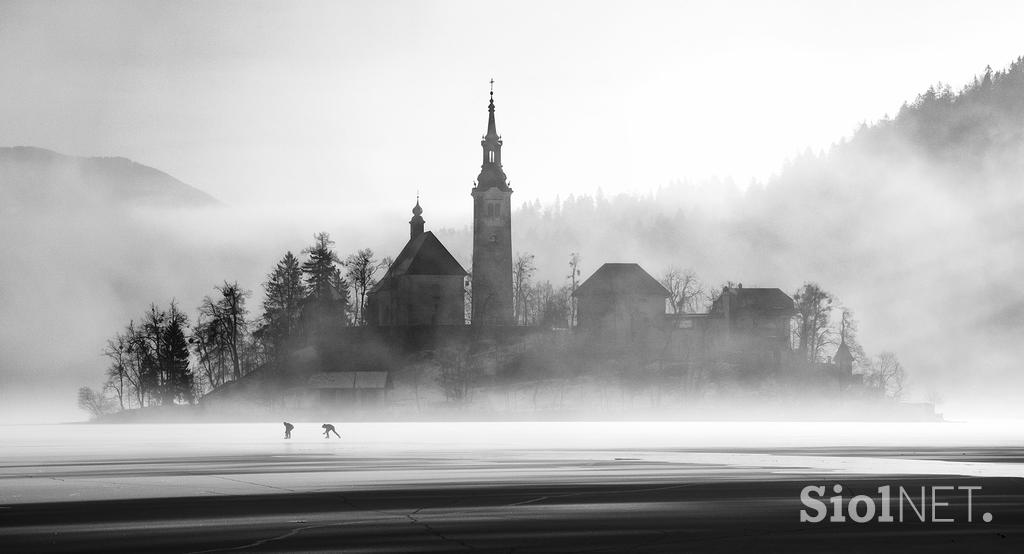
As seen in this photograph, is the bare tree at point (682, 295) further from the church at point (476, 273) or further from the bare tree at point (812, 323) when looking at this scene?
the church at point (476, 273)

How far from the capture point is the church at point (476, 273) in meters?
145

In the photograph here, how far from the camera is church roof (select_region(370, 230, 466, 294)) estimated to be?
486 feet

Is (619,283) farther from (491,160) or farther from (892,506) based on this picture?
(892,506)

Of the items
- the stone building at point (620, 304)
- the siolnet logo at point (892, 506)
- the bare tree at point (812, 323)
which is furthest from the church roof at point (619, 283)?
the siolnet logo at point (892, 506)

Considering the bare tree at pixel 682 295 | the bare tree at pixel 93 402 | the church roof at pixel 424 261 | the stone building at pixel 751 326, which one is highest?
the church roof at pixel 424 261

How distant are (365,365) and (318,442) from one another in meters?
70.9

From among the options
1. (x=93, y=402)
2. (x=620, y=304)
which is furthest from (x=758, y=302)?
(x=93, y=402)

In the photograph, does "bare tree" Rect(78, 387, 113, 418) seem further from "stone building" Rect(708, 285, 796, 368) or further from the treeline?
"stone building" Rect(708, 285, 796, 368)

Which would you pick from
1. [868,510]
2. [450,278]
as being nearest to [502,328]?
[450,278]

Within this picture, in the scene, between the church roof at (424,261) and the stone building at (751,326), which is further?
the church roof at (424,261)

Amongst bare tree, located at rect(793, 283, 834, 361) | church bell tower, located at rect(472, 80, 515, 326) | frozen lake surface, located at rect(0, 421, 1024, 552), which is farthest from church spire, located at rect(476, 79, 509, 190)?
frozen lake surface, located at rect(0, 421, 1024, 552)

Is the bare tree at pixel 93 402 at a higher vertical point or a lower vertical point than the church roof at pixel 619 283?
lower

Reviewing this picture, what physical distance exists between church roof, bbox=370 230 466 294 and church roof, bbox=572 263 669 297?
14.0 metres

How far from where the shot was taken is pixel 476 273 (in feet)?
480
